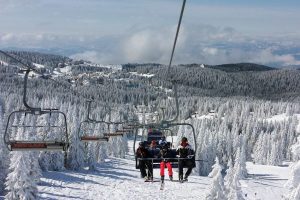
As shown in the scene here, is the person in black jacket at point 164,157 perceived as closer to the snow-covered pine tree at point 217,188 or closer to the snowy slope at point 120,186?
the snow-covered pine tree at point 217,188

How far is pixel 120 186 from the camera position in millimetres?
75625

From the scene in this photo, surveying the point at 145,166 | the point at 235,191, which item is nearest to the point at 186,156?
the point at 145,166

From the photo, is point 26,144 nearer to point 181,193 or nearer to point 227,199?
point 227,199

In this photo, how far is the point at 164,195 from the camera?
7125cm

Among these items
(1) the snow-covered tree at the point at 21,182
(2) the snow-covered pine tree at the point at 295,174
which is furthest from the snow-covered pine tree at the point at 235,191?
(2) the snow-covered pine tree at the point at 295,174

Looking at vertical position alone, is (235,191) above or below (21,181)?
above

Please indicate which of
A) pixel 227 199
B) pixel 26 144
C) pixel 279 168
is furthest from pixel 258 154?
pixel 26 144

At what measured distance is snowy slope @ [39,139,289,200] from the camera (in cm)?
6744

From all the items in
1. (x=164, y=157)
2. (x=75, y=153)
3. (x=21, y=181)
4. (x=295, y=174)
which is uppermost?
(x=164, y=157)

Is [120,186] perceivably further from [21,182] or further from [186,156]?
[186,156]

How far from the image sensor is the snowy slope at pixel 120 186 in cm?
6744

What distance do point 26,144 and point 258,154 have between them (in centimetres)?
12361

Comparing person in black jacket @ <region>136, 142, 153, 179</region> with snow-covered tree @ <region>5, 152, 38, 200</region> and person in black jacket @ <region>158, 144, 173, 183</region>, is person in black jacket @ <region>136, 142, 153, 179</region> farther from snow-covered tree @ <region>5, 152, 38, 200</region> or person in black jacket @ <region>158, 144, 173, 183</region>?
snow-covered tree @ <region>5, 152, 38, 200</region>

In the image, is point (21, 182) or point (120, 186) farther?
point (120, 186)
